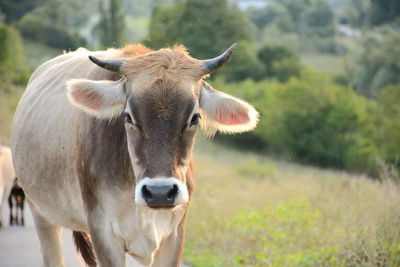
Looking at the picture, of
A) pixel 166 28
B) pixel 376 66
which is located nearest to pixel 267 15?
pixel 376 66

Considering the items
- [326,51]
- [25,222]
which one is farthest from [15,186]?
[326,51]

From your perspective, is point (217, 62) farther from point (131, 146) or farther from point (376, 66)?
point (376, 66)

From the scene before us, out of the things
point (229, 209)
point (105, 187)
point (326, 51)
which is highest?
point (105, 187)

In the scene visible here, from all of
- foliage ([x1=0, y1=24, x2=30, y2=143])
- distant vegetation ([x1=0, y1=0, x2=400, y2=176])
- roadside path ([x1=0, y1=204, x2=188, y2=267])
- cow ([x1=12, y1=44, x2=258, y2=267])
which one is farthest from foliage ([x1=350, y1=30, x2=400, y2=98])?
cow ([x1=12, y1=44, x2=258, y2=267])

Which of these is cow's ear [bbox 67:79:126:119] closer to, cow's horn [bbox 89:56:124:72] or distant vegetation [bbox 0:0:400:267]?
cow's horn [bbox 89:56:124:72]

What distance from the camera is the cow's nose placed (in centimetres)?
393

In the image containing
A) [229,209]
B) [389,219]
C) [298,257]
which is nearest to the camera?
[389,219]

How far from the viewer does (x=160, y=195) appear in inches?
155

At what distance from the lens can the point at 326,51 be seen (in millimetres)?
104188

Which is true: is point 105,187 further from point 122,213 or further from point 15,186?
point 15,186

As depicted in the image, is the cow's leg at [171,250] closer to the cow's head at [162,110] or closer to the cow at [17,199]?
the cow's head at [162,110]

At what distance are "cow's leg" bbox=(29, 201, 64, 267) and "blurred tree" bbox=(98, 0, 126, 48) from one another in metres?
30.1

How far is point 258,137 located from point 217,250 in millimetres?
40666

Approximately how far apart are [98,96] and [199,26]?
58.7m
